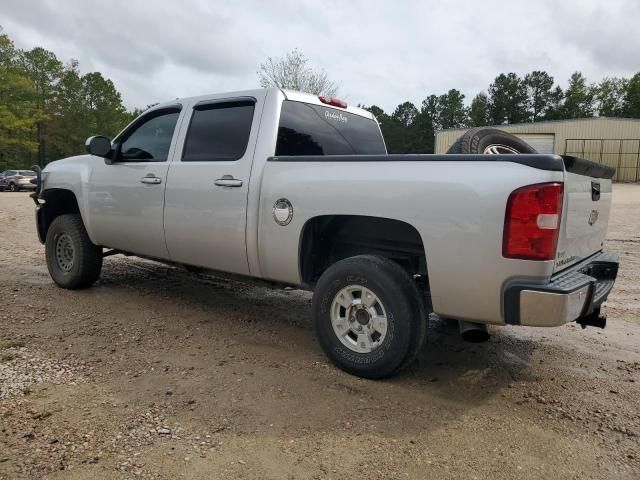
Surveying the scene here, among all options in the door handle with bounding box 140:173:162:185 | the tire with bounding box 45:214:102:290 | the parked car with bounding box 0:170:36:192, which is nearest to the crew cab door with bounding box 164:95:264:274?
the door handle with bounding box 140:173:162:185

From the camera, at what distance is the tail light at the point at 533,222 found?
2.70 meters

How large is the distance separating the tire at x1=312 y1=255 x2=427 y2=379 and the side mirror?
285 cm

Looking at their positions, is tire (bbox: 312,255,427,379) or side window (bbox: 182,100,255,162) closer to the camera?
tire (bbox: 312,255,427,379)

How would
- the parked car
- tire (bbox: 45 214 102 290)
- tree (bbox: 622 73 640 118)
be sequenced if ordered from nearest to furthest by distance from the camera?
1. tire (bbox: 45 214 102 290)
2. the parked car
3. tree (bbox: 622 73 640 118)

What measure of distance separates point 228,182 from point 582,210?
2513mm

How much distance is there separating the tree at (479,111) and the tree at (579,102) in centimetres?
1383

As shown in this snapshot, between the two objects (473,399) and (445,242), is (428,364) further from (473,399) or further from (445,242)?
(445,242)

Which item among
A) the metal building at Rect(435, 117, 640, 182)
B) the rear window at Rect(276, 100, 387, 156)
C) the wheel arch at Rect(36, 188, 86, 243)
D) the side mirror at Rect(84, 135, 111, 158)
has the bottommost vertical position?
the wheel arch at Rect(36, 188, 86, 243)

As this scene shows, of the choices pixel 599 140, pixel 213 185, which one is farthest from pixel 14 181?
pixel 599 140

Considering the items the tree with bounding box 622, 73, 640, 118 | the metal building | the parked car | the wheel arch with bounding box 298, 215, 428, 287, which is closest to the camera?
the wheel arch with bounding box 298, 215, 428, 287

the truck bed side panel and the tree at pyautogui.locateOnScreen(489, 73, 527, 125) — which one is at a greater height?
the tree at pyautogui.locateOnScreen(489, 73, 527, 125)

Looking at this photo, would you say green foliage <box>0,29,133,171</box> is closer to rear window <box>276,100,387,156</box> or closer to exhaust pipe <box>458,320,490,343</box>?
rear window <box>276,100,387,156</box>

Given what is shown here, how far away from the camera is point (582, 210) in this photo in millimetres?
3174

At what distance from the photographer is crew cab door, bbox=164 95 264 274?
4.01 meters
